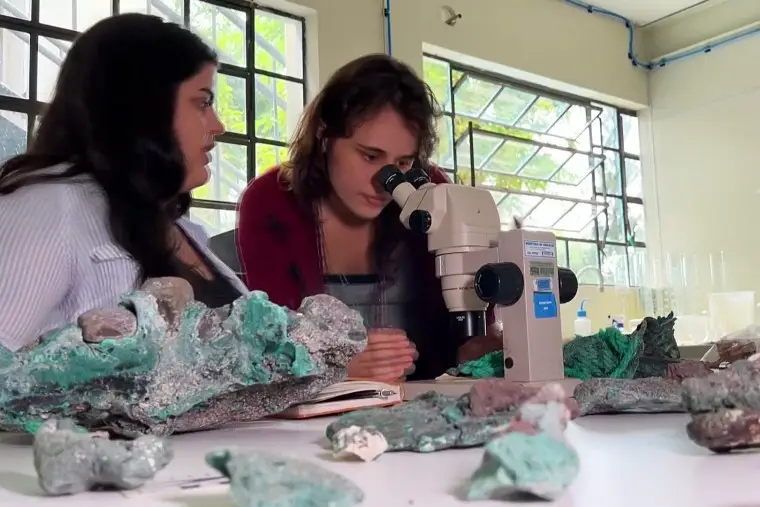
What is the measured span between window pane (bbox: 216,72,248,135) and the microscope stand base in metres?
1.85

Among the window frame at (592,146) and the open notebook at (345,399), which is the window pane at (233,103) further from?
the open notebook at (345,399)

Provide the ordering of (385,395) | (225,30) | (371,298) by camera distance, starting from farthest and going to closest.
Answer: (225,30)
(371,298)
(385,395)

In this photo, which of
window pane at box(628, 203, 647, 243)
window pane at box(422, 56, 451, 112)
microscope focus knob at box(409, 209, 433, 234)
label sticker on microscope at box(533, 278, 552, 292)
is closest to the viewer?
label sticker on microscope at box(533, 278, 552, 292)

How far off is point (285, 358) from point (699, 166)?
3917 millimetres

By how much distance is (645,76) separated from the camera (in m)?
4.24

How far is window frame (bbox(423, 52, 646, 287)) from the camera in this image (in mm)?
3391

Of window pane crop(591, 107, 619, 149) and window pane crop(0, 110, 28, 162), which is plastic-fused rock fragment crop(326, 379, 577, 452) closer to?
window pane crop(0, 110, 28, 162)

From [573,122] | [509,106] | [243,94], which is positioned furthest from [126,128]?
[573,122]

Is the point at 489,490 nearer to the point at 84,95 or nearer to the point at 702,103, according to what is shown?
the point at 84,95

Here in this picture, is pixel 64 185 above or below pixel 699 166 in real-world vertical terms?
below

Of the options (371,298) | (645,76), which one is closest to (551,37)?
(645,76)

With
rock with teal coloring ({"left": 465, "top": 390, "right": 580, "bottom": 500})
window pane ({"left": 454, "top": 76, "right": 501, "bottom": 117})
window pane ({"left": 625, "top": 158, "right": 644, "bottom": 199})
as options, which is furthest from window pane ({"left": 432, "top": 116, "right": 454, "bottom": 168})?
rock with teal coloring ({"left": 465, "top": 390, "right": 580, "bottom": 500})

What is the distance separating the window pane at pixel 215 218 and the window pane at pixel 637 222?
2.55m

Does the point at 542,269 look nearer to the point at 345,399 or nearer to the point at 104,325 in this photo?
the point at 345,399
